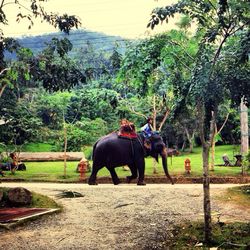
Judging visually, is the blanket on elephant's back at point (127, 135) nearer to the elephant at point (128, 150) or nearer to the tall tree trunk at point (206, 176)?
the elephant at point (128, 150)

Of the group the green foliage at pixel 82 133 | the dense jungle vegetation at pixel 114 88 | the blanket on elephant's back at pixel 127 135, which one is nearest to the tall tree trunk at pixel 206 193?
the dense jungle vegetation at pixel 114 88

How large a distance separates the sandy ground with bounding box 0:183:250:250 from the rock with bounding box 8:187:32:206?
1.03 meters

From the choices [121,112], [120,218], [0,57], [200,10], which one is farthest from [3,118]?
[200,10]

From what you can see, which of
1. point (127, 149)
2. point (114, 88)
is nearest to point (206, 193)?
point (127, 149)

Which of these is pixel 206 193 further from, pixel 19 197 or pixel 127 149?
pixel 127 149

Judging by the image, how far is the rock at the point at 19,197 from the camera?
35.1ft

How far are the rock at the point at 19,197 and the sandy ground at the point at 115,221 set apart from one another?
1031 millimetres

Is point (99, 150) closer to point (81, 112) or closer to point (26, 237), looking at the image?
point (26, 237)

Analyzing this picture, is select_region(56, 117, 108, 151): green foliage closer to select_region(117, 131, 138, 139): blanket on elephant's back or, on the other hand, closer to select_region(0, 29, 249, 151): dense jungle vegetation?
select_region(0, 29, 249, 151): dense jungle vegetation

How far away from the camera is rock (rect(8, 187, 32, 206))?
1071 centimetres

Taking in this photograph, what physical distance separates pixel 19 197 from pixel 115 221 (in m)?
2.99

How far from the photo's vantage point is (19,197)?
35.4 ft

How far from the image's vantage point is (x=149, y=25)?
22.1 ft

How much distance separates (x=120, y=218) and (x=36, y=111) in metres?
40.7
